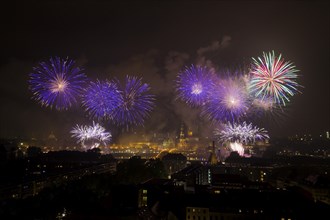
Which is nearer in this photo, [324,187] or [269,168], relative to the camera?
[324,187]

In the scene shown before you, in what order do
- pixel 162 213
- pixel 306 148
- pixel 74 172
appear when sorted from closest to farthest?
1. pixel 162 213
2. pixel 74 172
3. pixel 306 148

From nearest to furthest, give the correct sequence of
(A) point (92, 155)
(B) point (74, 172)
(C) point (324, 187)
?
1. (C) point (324, 187)
2. (B) point (74, 172)
3. (A) point (92, 155)

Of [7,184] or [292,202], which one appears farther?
[7,184]

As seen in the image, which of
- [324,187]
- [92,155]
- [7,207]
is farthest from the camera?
[92,155]

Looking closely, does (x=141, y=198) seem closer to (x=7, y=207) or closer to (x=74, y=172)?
(x=7, y=207)

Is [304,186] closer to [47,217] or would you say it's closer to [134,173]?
[134,173]

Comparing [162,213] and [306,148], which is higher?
[306,148]

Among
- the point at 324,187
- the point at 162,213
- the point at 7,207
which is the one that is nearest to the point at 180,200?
the point at 162,213

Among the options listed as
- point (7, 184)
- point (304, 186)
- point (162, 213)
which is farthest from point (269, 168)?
point (7, 184)

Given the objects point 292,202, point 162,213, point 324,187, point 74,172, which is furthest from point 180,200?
point 74,172

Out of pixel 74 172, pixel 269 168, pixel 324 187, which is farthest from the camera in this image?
pixel 269 168
